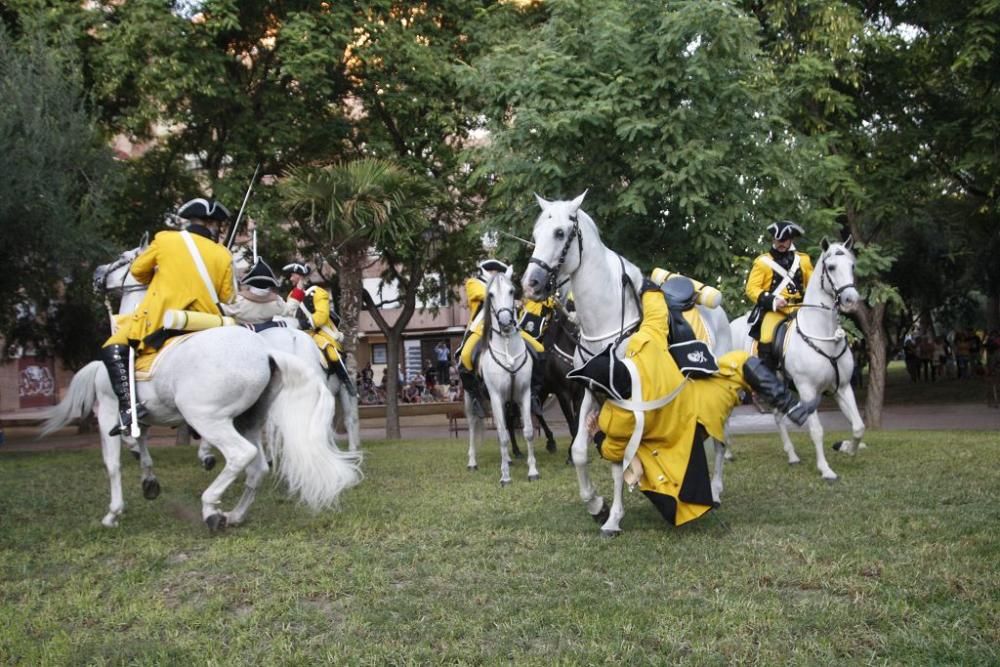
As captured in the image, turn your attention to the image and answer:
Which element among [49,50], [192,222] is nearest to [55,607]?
[192,222]

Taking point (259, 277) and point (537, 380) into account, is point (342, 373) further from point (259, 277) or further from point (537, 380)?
point (259, 277)

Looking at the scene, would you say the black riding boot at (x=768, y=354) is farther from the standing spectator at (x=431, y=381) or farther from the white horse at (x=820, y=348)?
the standing spectator at (x=431, y=381)

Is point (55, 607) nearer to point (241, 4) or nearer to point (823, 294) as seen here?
point (823, 294)

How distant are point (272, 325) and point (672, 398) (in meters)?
6.32

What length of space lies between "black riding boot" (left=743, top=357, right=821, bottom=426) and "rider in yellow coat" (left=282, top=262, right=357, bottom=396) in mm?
8430

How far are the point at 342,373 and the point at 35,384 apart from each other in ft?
116

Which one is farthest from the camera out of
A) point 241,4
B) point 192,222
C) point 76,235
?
point 241,4

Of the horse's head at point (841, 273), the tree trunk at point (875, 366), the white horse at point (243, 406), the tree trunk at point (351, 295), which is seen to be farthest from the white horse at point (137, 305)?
the tree trunk at point (875, 366)

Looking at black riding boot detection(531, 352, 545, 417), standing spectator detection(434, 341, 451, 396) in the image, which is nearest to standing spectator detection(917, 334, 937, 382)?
standing spectator detection(434, 341, 451, 396)

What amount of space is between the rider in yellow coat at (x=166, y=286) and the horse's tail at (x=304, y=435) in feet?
2.84

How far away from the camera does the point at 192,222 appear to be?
8391 millimetres

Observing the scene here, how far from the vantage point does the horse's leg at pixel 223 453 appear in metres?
7.77

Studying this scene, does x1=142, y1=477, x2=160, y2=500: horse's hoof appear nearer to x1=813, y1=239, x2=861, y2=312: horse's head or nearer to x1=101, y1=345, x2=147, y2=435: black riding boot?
x1=101, y1=345, x2=147, y2=435: black riding boot

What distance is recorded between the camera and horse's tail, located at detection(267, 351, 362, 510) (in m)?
7.80
